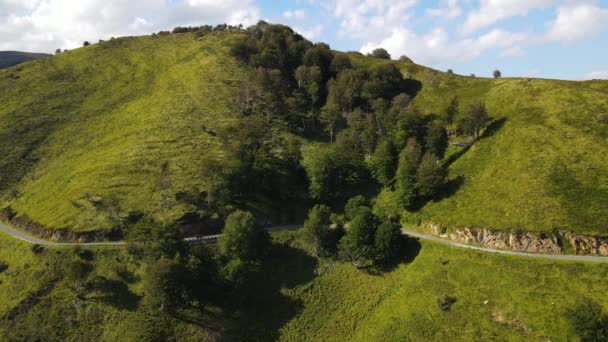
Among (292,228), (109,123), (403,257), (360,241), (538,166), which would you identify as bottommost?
(403,257)

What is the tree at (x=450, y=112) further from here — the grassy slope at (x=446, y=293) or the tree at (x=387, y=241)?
the grassy slope at (x=446, y=293)

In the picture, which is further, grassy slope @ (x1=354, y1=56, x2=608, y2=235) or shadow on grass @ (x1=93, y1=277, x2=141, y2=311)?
grassy slope @ (x1=354, y1=56, x2=608, y2=235)

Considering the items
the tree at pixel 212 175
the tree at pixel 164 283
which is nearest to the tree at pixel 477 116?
the tree at pixel 212 175

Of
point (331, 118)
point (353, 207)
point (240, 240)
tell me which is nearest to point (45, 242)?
point (240, 240)

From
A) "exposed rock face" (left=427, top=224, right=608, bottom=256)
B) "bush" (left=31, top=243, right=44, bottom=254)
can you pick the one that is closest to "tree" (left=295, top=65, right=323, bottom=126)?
"exposed rock face" (left=427, top=224, right=608, bottom=256)

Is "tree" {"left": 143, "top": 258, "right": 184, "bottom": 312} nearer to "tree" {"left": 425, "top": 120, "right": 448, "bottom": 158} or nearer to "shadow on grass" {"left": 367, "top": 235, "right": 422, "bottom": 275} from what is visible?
"shadow on grass" {"left": 367, "top": 235, "right": 422, "bottom": 275}

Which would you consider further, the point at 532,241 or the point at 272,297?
the point at 272,297

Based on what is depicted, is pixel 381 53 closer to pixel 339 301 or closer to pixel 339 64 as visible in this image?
pixel 339 64
